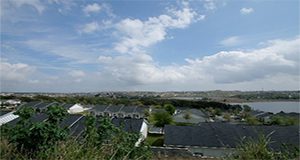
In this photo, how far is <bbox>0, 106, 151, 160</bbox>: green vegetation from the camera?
278 centimetres

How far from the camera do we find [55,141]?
3258 millimetres

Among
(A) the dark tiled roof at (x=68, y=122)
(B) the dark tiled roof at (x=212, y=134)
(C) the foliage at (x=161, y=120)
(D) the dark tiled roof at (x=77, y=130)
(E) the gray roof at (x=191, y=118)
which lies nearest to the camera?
(D) the dark tiled roof at (x=77, y=130)

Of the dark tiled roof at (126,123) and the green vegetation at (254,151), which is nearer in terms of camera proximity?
the green vegetation at (254,151)

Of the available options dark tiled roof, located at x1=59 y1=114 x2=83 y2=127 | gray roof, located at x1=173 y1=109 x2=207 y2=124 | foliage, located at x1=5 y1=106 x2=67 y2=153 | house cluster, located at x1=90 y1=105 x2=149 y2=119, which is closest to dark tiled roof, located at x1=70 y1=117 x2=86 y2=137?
dark tiled roof, located at x1=59 y1=114 x2=83 y2=127

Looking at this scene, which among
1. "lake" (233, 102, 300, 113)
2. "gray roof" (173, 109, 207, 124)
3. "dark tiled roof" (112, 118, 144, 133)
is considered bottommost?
"gray roof" (173, 109, 207, 124)

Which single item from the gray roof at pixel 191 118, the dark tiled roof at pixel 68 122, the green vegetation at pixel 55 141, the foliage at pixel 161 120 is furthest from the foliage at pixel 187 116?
the green vegetation at pixel 55 141

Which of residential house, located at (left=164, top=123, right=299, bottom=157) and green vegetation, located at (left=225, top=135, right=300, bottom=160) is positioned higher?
green vegetation, located at (left=225, top=135, right=300, bottom=160)

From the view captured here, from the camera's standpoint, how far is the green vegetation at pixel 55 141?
278 cm

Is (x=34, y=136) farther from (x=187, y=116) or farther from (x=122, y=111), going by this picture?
(x=122, y=111)

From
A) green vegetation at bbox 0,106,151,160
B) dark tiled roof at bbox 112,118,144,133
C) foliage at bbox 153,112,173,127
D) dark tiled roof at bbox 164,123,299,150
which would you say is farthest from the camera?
foliage at bbox 153,112,173,127

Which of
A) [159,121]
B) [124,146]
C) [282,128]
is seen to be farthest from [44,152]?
[159,121]

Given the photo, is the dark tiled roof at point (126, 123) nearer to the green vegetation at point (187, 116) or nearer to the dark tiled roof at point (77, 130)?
the dark tiled roof at point (77, 130)

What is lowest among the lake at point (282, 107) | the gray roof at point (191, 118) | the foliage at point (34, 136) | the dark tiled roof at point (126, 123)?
the gray roof at point (191, 118)

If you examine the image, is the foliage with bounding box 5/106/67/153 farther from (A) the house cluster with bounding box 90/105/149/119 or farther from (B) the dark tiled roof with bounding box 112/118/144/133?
(A) the house cluster with bounding box 90/105/149/119
